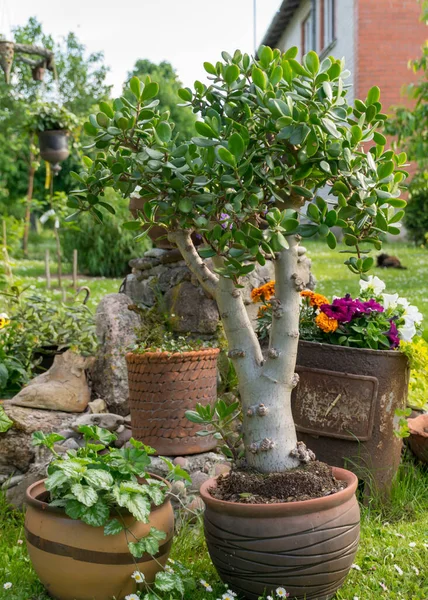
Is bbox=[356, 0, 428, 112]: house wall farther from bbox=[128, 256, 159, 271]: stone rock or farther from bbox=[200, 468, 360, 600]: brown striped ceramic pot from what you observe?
bbox=[200, 468, 360, 600]: brown striped ceramic pot

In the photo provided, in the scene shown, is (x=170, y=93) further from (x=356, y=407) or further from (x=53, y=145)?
(x=356, y=407)

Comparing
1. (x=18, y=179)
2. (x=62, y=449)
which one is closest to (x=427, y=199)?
(x=62, y=449)

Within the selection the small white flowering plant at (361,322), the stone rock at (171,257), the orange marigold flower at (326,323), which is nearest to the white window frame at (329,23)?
the stone rock at (171,257)

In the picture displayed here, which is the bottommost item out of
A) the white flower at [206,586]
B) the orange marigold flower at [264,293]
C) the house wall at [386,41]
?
the white flower at [206,586]

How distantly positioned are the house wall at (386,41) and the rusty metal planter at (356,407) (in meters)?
12.4

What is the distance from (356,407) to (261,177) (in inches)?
51.7

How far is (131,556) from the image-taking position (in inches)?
81.8

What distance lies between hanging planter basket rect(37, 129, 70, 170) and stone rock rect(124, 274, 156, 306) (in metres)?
3.89

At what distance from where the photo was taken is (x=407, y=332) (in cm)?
311

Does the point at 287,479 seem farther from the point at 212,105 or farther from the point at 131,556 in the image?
the point at 212,105

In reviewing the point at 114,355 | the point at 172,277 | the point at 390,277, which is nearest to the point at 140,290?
the point at 172,277

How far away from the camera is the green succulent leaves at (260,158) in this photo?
1.92 m

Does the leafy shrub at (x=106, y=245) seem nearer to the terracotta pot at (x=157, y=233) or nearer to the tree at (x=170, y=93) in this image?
the terracotta pot at (x=157, y=233)

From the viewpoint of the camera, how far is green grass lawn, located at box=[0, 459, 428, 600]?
2287 millimetres
